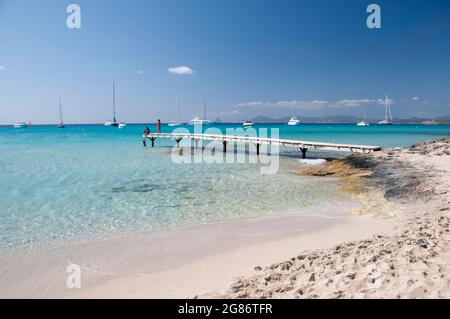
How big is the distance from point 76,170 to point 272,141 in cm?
1469

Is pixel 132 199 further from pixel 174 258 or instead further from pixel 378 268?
pixel 378 268

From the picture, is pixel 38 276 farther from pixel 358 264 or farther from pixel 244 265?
pixel 358 264

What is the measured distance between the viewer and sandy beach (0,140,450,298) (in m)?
3.97

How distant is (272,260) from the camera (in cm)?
561

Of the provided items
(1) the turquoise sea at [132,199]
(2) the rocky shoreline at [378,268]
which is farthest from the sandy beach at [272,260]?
(1) the turquoise sea at [132,199]

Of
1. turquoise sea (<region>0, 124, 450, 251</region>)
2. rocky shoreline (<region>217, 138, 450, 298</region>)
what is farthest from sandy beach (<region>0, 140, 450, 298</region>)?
turquoise sea (<region>0, 124, 450, 251</region>)

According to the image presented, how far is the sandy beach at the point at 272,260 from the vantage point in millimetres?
3967

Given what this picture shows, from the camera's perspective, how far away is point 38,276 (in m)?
5.37

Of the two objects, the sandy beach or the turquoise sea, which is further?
the turquoise sea

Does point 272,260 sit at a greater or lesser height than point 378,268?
lesser

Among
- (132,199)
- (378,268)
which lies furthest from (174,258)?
(132,199)

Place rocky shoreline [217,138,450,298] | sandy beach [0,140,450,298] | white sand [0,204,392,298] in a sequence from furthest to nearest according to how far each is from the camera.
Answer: white sand [0,204,392,298], sandy beach [0,140,450,298], rocky shoreline [217,138,450,298]

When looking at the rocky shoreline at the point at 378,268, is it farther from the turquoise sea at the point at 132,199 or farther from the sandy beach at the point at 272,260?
the turquoise sea at the point at 132,199

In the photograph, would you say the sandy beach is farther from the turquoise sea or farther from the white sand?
the turquoise sea
